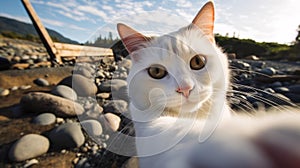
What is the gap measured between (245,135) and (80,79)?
155 cm

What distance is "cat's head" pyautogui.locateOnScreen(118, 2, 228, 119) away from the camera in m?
0.57

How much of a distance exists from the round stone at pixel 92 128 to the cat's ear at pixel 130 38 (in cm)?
71

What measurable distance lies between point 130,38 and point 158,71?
144mm

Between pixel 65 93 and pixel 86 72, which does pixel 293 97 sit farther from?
pixel 65 93

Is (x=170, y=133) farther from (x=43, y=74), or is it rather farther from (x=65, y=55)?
(x=65, y=55)

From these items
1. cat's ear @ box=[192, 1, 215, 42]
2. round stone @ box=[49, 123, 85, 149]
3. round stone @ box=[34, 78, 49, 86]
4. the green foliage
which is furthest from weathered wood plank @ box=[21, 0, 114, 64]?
the green foliage


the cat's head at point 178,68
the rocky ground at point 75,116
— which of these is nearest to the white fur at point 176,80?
the cat's head at point 178,68

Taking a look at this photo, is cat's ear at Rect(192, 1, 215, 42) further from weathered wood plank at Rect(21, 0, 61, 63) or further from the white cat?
weathered wood plank at Rect(21, 0, 61, 63)

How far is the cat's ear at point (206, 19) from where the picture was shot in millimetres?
608

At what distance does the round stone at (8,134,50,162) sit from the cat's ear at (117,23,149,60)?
81cm

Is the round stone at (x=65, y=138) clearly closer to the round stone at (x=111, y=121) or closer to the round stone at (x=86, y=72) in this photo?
the round stone at (x=111, y=121)

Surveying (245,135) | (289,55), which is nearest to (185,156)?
(245,135)

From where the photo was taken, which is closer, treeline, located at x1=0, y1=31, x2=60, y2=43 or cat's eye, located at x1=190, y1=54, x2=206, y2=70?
cat's eye, located at x1=190, y1=54, x2=206, y2=70

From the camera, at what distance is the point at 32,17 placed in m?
2.66
